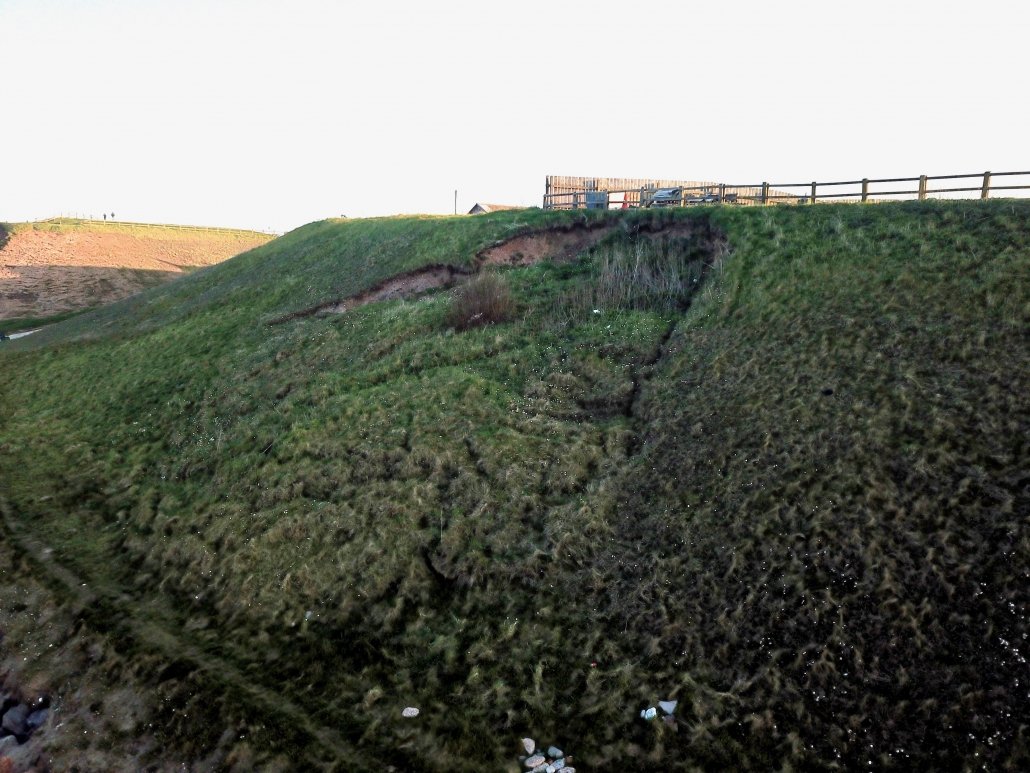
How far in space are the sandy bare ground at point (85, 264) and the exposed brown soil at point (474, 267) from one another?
43.2m

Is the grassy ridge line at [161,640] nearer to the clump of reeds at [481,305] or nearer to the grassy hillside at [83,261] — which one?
the clump of reeds at [481,305]

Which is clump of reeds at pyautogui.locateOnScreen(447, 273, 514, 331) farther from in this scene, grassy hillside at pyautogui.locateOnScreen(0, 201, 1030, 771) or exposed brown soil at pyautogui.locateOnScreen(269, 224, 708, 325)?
exposed brown soil at pyautogui.locateOnScreen(269, 224, 708, 325)

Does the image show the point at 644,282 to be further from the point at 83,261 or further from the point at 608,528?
the point at 83,261

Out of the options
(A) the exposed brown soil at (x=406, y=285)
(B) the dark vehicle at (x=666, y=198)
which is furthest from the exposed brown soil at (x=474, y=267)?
(B) the dark vehicle at (x=666, y=198)

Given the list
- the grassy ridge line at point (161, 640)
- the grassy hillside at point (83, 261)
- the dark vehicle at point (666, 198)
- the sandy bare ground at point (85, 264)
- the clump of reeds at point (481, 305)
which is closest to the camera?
the grassy ridge line at point (161, 640)

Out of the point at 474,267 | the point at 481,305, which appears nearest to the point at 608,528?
the point at 481,305

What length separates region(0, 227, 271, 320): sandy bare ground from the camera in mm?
56375

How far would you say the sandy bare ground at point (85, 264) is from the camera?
5638cm

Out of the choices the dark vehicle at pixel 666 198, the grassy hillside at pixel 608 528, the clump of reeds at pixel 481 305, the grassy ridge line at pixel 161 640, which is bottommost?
the grassy ridge line at pixel 161 640

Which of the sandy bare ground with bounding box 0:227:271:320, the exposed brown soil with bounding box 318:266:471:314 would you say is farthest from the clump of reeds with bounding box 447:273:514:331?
the sandy bare ground with bounding box 0:227:271:320

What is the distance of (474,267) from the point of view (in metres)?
27.0

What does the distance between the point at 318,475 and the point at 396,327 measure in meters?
8.89

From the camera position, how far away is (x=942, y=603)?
8148 millimetres

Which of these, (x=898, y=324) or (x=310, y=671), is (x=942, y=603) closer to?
(x=898, y=324)
